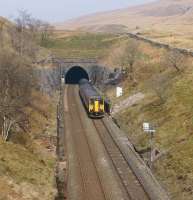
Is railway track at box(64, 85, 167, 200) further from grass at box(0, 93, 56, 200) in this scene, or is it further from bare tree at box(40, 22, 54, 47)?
bare tree at box(40, 22, 54, 47)

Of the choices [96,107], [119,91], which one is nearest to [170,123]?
[96,107]

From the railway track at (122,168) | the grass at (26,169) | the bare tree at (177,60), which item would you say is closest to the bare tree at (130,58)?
the bare tree at (177,60)

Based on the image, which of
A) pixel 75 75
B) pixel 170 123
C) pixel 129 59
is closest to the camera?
pixel 170 123

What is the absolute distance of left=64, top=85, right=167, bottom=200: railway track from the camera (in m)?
37.2

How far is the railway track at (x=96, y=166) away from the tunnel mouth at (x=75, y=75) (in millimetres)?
53842

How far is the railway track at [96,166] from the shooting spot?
37.2 meters

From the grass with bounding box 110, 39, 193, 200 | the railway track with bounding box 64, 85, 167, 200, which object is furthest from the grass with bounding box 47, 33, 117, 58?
the railway track with bounding box 64, 85, 167, 200

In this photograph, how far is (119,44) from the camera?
117 m

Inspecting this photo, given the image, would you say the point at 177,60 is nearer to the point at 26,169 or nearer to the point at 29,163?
the point at 29,163

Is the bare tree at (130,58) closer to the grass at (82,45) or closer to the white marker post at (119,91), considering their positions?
the white marker post at (119,91)

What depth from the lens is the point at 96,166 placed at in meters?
44.2

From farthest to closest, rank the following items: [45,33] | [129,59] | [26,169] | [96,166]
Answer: [45,33] < [129,59] < [96,166] < [26,169]

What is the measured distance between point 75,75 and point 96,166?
80988 mm

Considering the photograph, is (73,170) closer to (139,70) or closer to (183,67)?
(183,67)
